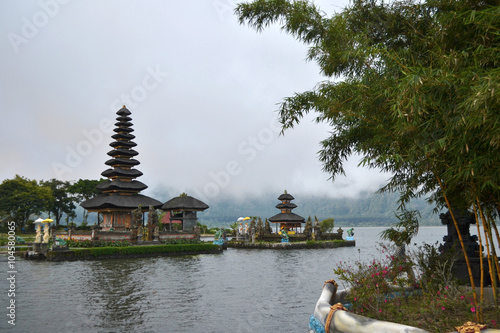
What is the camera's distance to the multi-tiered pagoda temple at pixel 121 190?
3981 centimetres

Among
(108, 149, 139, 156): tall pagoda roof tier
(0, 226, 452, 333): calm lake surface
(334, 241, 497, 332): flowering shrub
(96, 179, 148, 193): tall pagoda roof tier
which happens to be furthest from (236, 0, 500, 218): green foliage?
(108, 149, 139, 156): tall pagoda roof tier

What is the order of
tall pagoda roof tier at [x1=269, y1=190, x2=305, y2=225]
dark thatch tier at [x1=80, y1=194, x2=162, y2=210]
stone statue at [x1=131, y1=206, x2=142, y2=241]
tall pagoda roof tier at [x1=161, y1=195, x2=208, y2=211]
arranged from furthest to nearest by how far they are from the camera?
1. tall pagoda roof tier at [x1=269, y1=190, x2=305, y2=225]
2. tall pagoda roof tier at [x1=161, y1=195, x2=208, y2=211]
3. dark thatch tier at [x1=80, y1=194, x2=162, y2=210]
4. stone statue at [x1=131, y1=206, x2=142, y2=241]

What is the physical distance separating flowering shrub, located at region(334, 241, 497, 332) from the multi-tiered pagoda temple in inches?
1309

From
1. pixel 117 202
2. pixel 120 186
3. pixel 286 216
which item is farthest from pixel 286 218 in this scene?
pixel 117 202

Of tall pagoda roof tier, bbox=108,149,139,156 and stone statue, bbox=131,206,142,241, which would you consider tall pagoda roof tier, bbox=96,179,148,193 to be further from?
stone statue, bbox=131,206,142,241

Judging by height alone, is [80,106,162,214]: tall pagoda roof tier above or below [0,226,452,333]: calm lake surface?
above

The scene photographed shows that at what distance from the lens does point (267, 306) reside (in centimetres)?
1173

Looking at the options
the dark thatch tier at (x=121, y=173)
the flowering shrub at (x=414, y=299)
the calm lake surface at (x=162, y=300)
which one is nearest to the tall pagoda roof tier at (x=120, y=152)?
the dark thatch tier at (x=121, y=173)

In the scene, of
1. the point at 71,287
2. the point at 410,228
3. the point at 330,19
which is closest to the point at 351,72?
the point at 330,19

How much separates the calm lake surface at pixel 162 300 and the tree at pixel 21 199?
40.6 meters

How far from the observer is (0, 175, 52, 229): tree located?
179 ft

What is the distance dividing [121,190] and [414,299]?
129 ft

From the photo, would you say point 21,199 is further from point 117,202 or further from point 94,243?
point 94,243

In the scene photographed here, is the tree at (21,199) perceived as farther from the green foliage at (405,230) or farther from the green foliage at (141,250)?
the green foliage at (405,230)
